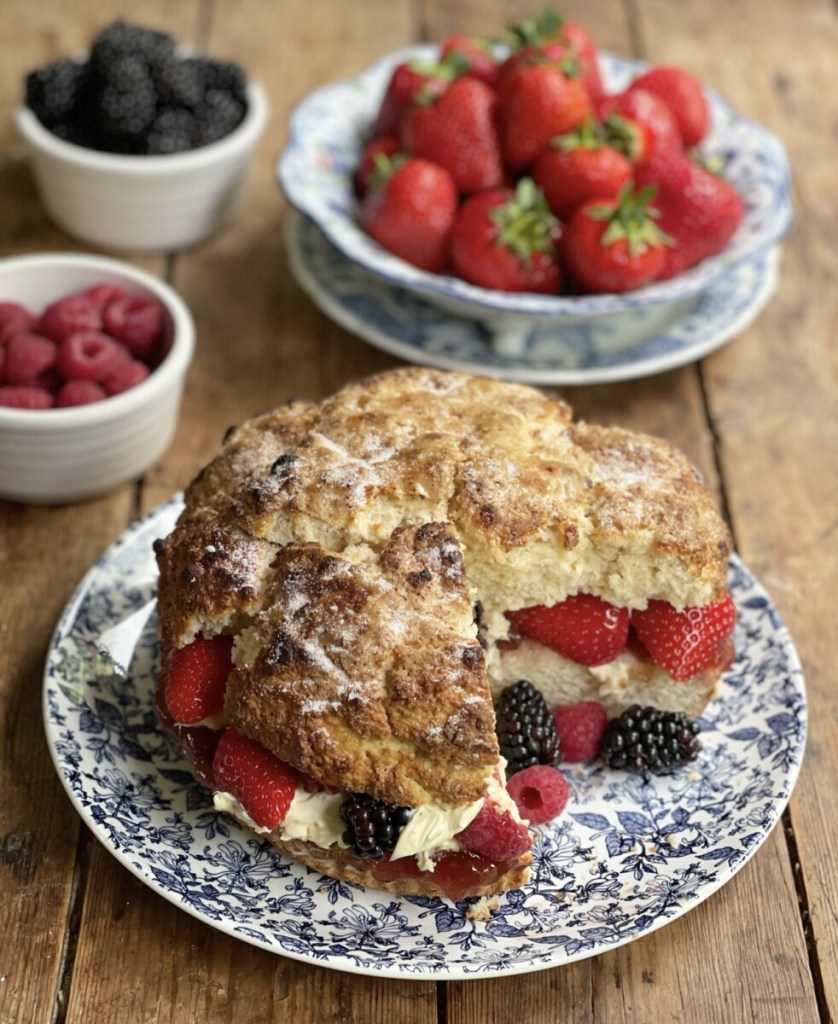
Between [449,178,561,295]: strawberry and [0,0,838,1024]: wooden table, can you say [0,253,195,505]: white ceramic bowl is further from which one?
[449,178,561,295]: strawberry

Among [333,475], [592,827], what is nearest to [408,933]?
[592,827]

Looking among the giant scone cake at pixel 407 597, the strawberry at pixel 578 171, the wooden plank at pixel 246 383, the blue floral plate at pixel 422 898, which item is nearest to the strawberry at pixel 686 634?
the giant scone cake at pixel 407 597

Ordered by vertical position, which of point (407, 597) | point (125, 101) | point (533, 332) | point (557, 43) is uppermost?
point (557, 43)

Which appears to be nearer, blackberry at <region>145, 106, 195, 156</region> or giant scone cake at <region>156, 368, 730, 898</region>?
giant scone cake at <region>156, 368, 730, 898</region>

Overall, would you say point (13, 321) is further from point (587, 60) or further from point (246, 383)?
point (587, 60)

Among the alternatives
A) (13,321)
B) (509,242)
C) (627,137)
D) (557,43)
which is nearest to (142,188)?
(13,321)

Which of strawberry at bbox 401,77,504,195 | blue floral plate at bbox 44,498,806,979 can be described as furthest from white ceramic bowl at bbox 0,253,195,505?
strawberry at bbox 401,77,504,195
